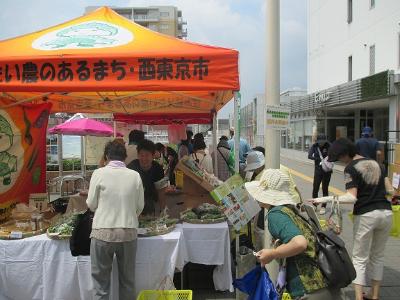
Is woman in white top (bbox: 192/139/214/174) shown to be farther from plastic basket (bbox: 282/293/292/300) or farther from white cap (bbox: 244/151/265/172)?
plastic basket (bbox: 282/293/292/300)

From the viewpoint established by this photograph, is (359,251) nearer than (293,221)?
No

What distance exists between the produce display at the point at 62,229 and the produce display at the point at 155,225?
2.45 feet

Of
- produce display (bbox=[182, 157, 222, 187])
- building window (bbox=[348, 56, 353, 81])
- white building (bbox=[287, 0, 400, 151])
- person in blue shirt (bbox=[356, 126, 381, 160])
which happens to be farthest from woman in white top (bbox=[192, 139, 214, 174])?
building window (bbox=[348, 56, 353, 81])

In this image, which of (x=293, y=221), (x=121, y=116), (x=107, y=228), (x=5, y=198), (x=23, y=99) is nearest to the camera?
(x=293, y=221)

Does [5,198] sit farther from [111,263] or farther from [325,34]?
[325,34]

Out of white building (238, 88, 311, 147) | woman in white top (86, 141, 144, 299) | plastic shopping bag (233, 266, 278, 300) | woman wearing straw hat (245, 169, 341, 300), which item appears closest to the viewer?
woman wearing straw hat (245, 169, 341, 300)

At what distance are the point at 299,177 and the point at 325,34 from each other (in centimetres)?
1485

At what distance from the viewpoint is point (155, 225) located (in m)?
4.93

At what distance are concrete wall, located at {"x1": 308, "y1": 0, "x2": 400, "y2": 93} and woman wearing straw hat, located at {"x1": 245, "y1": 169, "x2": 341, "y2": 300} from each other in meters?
17.6

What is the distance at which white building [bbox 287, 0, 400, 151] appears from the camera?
18422 mm

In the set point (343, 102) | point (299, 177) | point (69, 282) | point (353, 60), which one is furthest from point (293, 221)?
point (353, 60)

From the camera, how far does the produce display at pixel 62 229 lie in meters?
4.64

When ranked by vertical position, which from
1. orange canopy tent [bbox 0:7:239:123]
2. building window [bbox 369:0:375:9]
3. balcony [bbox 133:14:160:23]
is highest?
balcony [bbox 133:14:160:23]

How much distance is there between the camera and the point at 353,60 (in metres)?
24.2
